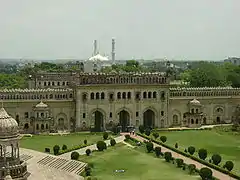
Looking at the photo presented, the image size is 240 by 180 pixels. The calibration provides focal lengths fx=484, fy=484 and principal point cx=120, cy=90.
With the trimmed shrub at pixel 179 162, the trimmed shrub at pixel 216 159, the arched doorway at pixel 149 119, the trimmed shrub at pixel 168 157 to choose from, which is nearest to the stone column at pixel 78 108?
the arched doorway at pixel 149 119

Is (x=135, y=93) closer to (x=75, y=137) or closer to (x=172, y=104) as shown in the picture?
(x=172, y=104)

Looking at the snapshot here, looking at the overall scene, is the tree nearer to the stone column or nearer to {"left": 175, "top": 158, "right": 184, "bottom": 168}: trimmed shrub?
{"left": 175, "top": 158, "right": 184, "bottom": 168}: trimmed shrub

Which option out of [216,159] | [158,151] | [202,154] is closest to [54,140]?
[158,151]

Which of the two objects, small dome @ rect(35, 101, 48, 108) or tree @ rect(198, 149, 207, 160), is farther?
small dome @ rect(35, 101, 48, 108)

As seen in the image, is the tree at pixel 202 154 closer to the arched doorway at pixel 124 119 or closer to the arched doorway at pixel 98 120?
the arched doorway at pixel 124 119

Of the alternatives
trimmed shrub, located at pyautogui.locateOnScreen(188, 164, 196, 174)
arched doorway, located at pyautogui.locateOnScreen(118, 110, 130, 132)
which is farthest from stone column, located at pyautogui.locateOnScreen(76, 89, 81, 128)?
trimmed shrub, located at pyautogui.locateOnScreen(188, 164, 196, 174)

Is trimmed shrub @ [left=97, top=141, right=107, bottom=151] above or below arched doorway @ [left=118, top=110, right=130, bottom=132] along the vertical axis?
below
